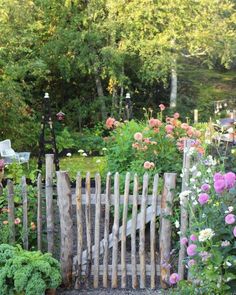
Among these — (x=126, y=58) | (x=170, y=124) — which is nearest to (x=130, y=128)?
(x=170, y=124)

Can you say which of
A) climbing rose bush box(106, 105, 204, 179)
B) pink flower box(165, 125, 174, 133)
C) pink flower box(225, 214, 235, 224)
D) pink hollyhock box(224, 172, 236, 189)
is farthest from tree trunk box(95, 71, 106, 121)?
pink flower box(225, 214, 235, 224)

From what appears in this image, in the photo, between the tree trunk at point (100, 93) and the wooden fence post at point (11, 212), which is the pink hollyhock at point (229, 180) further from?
the tree trunk at point (100, 93)

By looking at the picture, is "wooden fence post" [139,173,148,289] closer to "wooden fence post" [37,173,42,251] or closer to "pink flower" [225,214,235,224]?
"wooden fence post" [37,173,42,251]

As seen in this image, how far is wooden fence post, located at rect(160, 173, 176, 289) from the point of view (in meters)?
4.32

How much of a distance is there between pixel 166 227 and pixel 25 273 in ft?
4.26

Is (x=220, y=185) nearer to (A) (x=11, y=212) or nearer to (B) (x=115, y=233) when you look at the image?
(B) (x=115, y=233)

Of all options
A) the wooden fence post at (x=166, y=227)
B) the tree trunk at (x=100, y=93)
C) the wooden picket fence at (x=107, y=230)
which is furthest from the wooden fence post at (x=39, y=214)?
the tree trunk at (x=100, y=93)

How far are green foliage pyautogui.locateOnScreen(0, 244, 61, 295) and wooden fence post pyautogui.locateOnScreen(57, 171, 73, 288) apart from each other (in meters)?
0.32

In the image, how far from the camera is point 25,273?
3.98 metres

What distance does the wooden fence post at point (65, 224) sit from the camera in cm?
444

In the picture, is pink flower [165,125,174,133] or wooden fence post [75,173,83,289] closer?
wooden fence post [75,173,83,289]

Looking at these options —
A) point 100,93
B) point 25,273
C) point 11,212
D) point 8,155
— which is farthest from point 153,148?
point 100,93

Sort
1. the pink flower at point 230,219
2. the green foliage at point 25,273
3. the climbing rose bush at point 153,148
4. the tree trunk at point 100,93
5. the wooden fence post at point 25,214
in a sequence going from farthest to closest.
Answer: the tree trunk at point 100,93, the climbing rose bush at point 153,148, the wooden fence post at point 25,214, the green foliage at point 25,273, the pink flower at point 230,219

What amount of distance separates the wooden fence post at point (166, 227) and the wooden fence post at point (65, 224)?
84 centimetres
